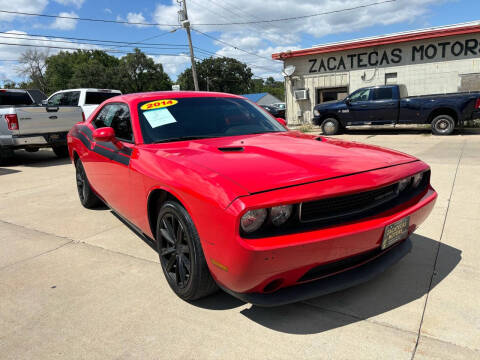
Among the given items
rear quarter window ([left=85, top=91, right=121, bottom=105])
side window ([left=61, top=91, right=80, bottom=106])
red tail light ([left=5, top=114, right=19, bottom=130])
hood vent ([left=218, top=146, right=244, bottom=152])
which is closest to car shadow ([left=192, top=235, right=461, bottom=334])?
hood vent ([left=218, top=146, right=244, bottom=152])

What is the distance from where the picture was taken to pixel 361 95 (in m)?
12.6

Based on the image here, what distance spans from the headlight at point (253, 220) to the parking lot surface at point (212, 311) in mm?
699

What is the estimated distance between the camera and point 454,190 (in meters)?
4.88

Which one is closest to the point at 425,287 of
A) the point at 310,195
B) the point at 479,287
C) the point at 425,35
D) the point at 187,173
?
the point at 479,287

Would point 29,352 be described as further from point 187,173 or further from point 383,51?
point 383,51

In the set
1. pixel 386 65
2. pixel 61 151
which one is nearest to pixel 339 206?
pixel 61 151

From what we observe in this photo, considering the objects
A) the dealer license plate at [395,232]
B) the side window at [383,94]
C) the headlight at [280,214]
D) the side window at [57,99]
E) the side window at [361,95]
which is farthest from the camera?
the side window at [361,95]

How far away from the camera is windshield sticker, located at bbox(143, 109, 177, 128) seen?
9.99 feet

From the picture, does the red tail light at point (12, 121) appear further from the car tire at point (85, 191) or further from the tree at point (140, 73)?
the tree at point (140, 73)

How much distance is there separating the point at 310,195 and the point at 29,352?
72.5 inches

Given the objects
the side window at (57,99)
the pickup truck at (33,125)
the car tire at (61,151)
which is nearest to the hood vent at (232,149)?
the pickup truck at (33,125)

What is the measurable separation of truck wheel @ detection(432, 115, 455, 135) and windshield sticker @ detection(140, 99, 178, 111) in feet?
35.3

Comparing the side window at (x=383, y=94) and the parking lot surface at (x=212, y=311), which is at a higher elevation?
the side window at (x=383, y=94)

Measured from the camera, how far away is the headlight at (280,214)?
190 centimetres
